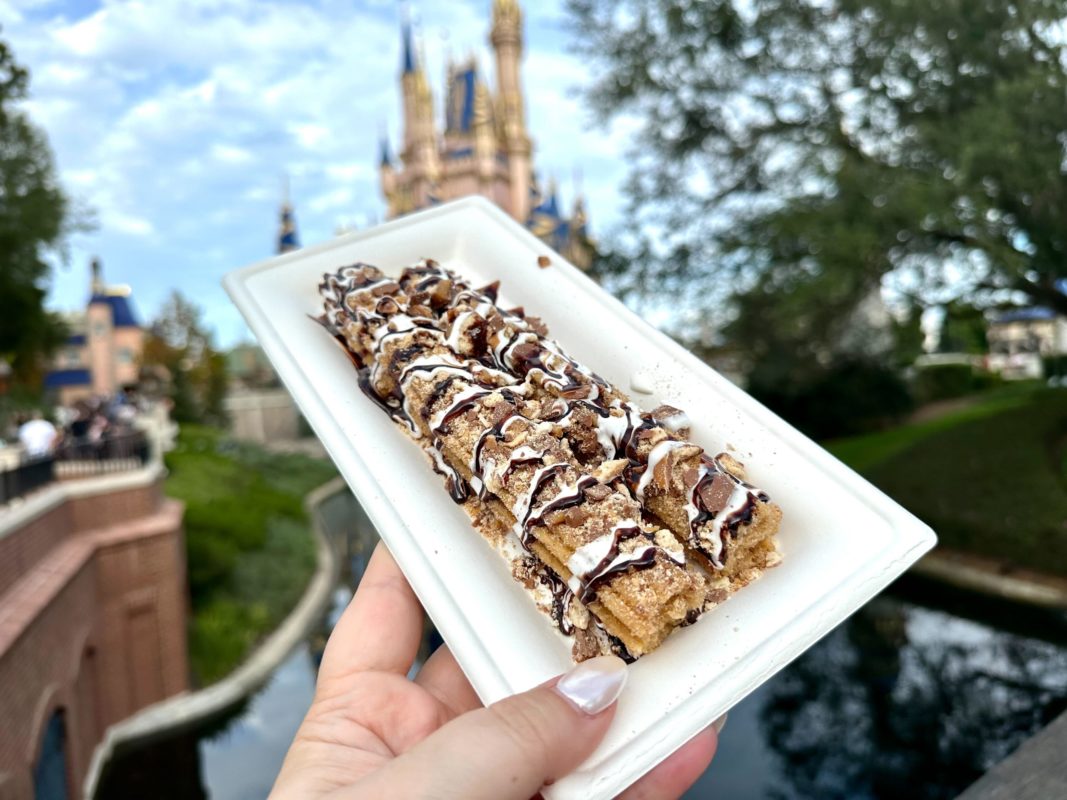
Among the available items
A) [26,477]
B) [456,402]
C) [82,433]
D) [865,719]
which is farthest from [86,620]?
[865,719]

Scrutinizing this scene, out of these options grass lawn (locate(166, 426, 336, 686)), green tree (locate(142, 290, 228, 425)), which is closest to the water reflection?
grass lawn (locate(166, 426, 336, 686))

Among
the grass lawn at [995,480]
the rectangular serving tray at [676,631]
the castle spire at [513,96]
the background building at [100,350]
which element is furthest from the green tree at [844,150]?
the background building at [100,350]

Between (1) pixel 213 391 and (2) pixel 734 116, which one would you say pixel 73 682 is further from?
(1) pixel 213 391

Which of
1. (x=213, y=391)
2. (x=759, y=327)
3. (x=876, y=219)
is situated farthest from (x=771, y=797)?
(x=213, y=391)

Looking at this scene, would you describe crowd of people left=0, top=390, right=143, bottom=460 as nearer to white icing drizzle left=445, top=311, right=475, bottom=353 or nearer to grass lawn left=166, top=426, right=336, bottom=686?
grass lawn left=166, top=426, right=336, bottom=686

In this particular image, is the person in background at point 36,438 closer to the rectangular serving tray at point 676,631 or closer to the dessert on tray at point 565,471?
the rectangular serving tray at point 676,631

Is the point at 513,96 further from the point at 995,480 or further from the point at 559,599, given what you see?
the point at 559,599

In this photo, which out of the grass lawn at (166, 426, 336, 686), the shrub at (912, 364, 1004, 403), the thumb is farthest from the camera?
the shrub at (912, 364, 1004, 403)
